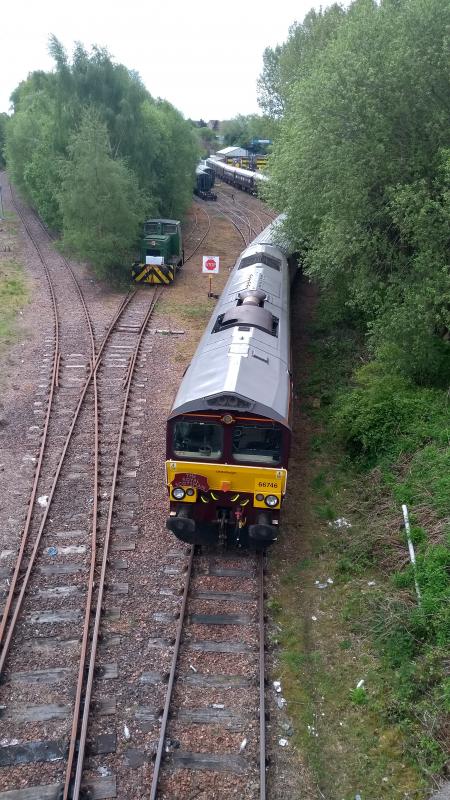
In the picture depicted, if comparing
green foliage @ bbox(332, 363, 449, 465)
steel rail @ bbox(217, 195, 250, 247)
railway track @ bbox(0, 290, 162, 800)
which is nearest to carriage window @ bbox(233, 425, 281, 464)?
railway track @ bbox(0, 290, 162, 800)

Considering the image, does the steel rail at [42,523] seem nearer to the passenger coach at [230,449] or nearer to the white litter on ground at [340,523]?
the passenger coach at [230,449]

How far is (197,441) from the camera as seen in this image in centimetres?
912

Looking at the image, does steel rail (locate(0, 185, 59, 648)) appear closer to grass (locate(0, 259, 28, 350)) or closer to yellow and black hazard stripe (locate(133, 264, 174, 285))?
grass (locate(0, 259, 28, 350))


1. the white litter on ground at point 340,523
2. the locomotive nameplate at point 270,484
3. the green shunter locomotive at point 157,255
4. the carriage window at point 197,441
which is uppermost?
the green shunter locomotive at point 157,255

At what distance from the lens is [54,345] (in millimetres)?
18844

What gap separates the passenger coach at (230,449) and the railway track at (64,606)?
1809 mm

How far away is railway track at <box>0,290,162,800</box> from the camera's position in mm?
6801

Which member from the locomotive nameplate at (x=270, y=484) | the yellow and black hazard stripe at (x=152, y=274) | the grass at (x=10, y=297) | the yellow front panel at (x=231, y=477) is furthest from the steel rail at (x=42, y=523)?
the yellow and black hazard stripe at (x=152, y=274)

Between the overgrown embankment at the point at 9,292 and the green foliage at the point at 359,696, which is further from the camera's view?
the overgrown embankment at the point at 9,292

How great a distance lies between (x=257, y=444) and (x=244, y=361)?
1.59 m

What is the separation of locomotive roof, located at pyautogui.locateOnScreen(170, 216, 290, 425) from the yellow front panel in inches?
34.4

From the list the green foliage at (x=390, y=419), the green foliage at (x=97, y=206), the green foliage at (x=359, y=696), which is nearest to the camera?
the green foliage at (x=359, y=696)

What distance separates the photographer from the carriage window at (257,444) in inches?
350

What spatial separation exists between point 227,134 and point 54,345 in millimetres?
108679
